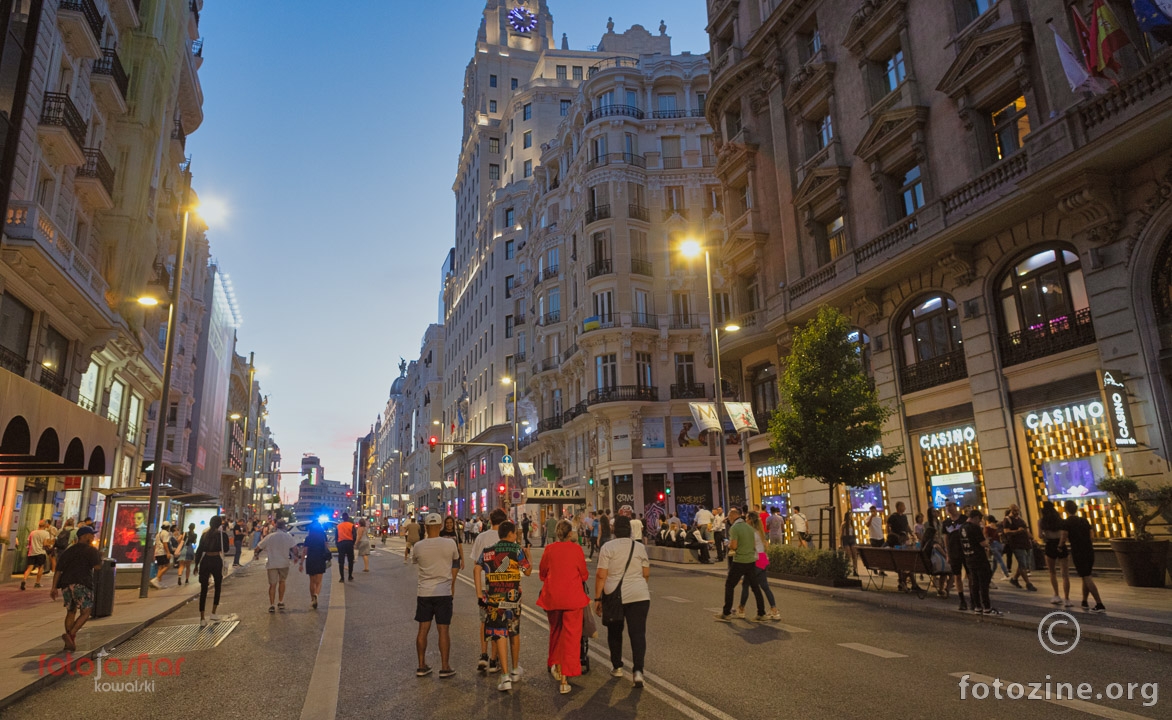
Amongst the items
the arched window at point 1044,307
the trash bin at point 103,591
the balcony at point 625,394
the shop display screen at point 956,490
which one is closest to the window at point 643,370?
the balcony at point 625,394

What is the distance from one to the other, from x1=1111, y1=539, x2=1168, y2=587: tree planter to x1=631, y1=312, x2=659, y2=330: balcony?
3223cm

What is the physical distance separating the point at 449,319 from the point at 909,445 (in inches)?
3246

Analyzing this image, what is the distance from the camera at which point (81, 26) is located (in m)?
20.7

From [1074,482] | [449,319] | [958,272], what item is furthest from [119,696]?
[449,319]

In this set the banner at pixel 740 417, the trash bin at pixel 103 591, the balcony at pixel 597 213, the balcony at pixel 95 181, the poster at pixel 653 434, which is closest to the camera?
the trash bin at pixel 103 591

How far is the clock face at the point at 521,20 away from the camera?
95062mm

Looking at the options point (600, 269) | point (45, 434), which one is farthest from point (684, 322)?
point (45, 434)

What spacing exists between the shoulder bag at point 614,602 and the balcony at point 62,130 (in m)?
21.3

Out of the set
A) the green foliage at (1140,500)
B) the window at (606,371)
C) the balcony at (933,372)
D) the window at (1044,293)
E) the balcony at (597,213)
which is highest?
the balcony at (597,213)

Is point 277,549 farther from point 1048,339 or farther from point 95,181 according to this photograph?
point 1048,339

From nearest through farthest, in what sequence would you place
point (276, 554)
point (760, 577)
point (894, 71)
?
point (760, 577) → point (276, 554) → point (894, 71)

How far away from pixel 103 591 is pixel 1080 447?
21.4 m

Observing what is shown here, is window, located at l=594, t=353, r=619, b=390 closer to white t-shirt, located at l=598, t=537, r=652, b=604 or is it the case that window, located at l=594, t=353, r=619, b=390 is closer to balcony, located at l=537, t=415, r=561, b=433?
balcony, located at l=537, t=415, r=561, b=433

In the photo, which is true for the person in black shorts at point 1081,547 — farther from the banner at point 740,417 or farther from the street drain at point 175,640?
the street drain at point 175,640
